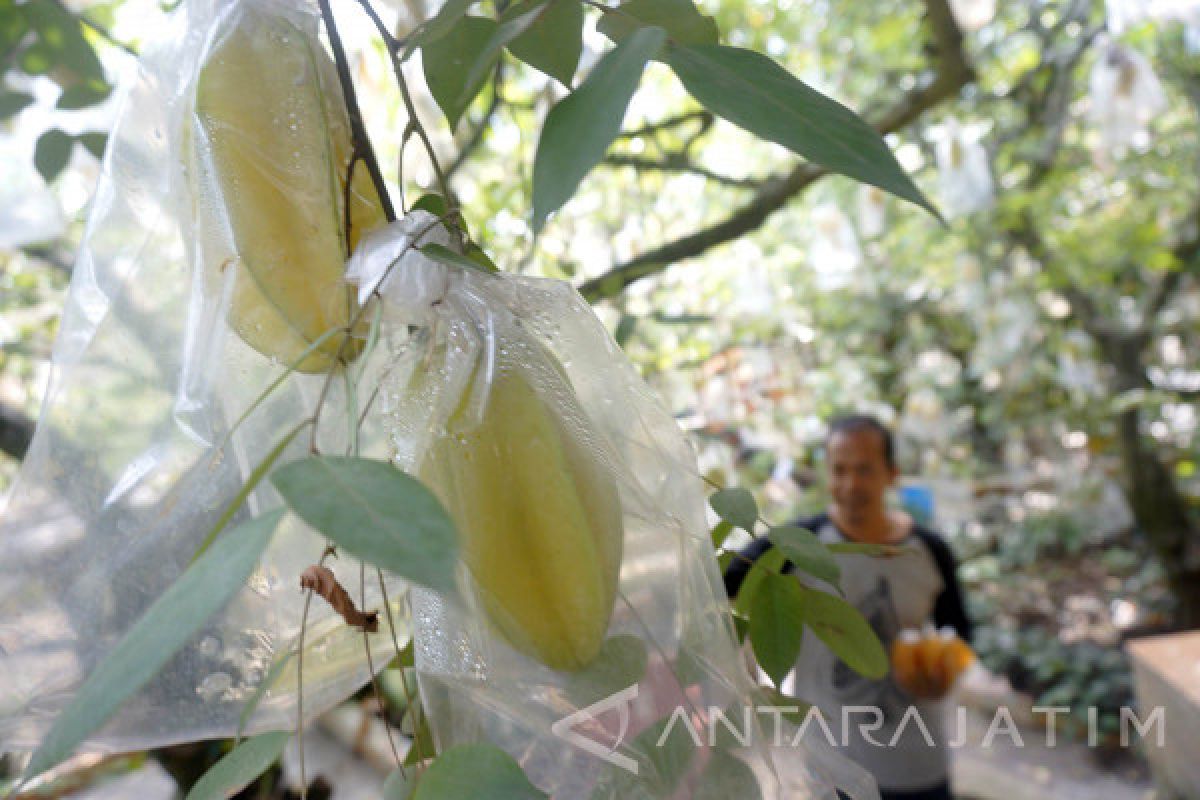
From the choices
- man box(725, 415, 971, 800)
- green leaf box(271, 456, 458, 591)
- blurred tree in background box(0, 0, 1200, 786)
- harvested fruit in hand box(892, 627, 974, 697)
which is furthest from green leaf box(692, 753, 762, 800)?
harvested fruit in hand box(892, 627, 974, 697)

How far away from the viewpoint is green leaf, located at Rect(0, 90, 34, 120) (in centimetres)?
81

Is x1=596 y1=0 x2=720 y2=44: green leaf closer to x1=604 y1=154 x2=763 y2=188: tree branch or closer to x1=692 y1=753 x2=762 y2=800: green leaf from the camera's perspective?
A: x1=692 y1=753 x2=762 y2=800: green leaf

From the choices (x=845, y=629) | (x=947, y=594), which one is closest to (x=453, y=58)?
(x=845, y=629)

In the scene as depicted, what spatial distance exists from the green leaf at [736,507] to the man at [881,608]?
3.61 feet

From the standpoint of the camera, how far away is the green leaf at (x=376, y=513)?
221mm

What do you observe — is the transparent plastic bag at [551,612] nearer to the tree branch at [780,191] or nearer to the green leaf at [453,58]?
the green leaf at [453,58]

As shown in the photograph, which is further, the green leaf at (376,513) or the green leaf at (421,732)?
the green leaf at (421,732)

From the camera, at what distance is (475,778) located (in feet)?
1.05

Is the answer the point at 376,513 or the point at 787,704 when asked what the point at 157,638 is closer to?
the point at 376,513

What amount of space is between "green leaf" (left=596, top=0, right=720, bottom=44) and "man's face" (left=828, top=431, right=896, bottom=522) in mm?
1371

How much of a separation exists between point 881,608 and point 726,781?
1.33m

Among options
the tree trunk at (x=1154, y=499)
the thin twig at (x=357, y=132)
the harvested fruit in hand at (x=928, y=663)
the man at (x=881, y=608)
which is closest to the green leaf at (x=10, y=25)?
the thin twig at (x=357, y=132)

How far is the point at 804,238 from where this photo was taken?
3992 mm

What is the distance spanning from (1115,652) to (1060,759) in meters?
0.61
